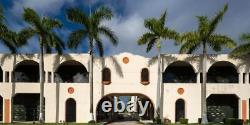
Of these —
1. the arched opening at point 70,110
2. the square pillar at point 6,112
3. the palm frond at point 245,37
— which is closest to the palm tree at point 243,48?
the palm frond at point 245,37

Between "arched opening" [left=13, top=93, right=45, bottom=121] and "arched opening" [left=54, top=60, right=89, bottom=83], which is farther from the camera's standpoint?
"arched opening" [left=54, top=60, right=89, bottom=83]

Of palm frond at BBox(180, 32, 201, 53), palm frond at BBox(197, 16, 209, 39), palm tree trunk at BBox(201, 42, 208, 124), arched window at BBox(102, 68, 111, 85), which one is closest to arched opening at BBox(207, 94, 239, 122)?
palm tree trunk at BBox(201, 42, 208, 124)

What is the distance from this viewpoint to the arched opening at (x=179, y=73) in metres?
54.3

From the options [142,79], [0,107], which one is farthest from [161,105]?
[0,107]

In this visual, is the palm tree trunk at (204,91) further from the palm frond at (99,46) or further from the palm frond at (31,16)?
the palm frond at (31,16)

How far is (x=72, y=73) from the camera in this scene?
54.4 meters

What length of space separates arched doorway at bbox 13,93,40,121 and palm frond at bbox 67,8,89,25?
1095 cm

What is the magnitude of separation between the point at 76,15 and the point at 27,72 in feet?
36.8

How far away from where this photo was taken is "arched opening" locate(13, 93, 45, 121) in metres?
52.7

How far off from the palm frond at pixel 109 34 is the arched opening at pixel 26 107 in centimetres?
1137

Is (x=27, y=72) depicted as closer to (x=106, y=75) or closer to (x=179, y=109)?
(x=106, y=75)

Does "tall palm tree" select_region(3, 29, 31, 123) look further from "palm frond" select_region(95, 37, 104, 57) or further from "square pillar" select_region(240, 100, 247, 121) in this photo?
"square pillar" select_region(240, 100, 247, 121)

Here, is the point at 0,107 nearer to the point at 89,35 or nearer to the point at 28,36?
the point at 28,36

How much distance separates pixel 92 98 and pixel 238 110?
671 inches
